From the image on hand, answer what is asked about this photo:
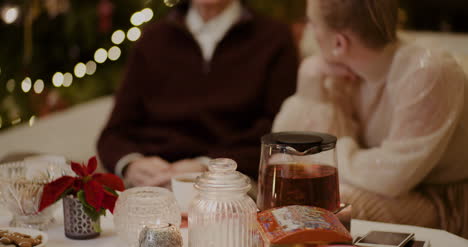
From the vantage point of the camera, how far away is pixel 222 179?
1019 mm

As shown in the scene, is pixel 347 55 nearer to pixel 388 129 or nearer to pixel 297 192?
pixel 388 129

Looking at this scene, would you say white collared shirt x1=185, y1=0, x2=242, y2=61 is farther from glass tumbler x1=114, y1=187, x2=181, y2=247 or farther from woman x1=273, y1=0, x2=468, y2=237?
glass tumbler x1=114, y1=187, x2=181, y2=247

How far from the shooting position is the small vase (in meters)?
1.17

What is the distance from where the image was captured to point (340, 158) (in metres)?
1.55

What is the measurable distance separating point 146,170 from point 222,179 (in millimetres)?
994

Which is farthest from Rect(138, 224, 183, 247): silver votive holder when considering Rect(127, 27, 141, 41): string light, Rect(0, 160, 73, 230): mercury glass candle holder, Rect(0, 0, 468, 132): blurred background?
Rect(127, 27, 141, 41): string light

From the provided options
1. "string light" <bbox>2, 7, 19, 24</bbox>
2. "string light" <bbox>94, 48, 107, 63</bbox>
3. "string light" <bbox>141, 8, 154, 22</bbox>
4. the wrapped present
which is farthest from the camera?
"string light" <bbox>94, 48, 107, 63</bbox>

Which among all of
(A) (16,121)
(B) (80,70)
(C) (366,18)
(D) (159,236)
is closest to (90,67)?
(B) (80,70)

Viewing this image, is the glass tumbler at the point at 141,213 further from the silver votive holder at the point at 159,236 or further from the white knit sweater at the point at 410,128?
the white knit sweater at the point at 410,128

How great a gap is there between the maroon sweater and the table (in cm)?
77

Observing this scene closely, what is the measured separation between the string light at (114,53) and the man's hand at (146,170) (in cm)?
109

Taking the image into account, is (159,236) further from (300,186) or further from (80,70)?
(80,70)

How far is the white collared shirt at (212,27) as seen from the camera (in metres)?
2.14

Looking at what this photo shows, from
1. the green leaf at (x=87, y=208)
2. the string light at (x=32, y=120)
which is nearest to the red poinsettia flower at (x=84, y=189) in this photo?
the green leaf at (x=87, y=208)
